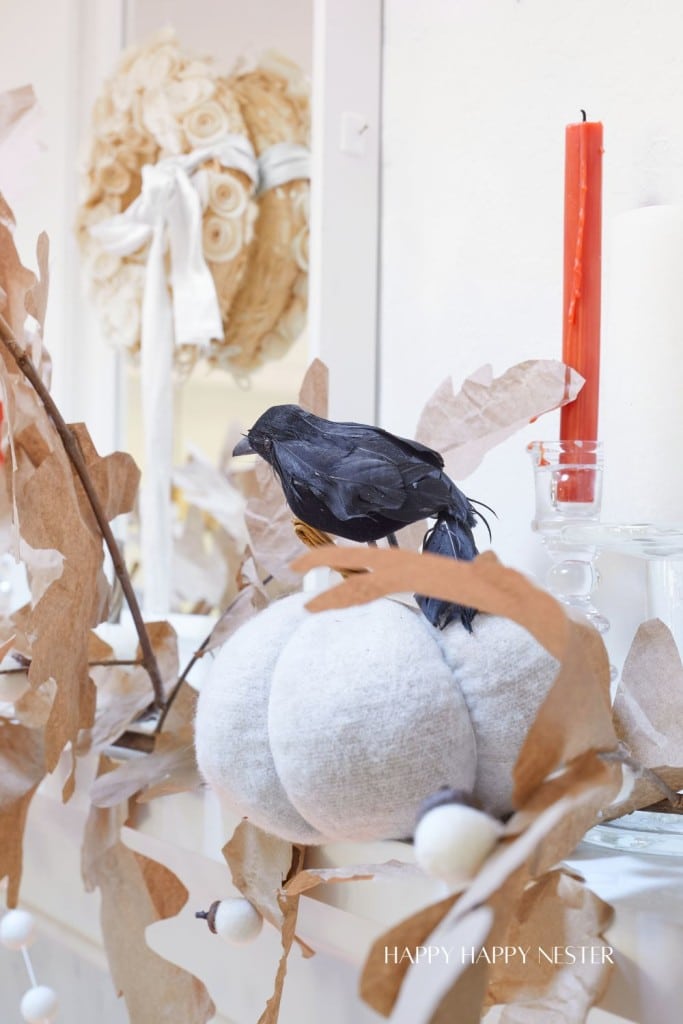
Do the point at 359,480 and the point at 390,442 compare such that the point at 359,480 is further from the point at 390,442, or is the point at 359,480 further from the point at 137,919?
the point at 137,919

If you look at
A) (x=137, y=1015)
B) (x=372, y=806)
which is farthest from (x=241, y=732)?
(x=137, y=1015)

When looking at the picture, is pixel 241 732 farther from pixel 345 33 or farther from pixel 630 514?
pixel 345 33

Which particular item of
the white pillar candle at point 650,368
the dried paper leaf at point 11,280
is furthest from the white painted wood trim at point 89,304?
the white pillar candle at point 650,368

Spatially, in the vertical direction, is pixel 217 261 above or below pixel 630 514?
above

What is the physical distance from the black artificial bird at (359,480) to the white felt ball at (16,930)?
260 millimetres

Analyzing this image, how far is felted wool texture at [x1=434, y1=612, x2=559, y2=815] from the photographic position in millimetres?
233

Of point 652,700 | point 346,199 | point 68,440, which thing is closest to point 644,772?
point 652,700

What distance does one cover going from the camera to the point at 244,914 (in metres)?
0.30

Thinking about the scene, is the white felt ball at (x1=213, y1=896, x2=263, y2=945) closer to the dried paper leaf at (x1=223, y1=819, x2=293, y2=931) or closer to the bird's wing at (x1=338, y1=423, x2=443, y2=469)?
the dried paper leaf at (x1=223, y1=819, x2=293, y2=931)

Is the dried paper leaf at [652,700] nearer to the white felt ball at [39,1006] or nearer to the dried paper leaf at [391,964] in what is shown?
the dried paper leaf at [391,964]

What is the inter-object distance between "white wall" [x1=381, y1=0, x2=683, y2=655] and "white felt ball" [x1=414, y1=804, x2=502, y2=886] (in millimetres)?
220

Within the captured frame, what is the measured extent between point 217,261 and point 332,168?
137 mm

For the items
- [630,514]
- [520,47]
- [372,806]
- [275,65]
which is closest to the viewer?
[372,806]

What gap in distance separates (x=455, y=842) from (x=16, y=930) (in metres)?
0.32
